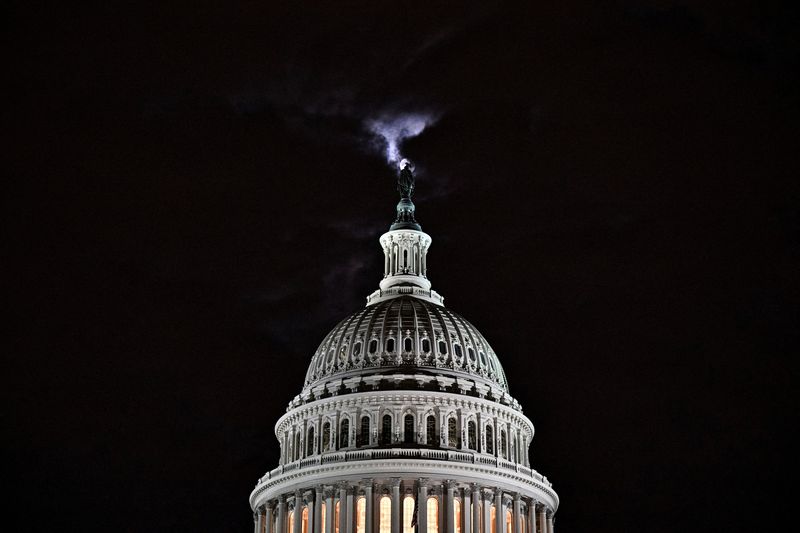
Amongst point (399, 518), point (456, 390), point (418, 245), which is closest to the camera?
point (399, 518)

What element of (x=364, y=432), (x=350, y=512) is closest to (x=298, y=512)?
(x=350, y=512)

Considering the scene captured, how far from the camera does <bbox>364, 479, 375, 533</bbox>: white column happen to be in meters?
117

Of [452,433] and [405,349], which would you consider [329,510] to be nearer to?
[452,433]

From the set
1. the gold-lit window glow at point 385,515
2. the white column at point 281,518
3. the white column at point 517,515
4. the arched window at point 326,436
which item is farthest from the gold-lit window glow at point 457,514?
the white column at point 281,518

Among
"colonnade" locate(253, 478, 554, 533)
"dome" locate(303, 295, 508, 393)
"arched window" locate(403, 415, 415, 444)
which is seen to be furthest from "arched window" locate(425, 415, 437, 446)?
"colonnade" locate(253, 478, 554, 533)

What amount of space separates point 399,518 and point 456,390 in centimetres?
1325

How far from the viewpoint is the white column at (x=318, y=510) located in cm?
11875

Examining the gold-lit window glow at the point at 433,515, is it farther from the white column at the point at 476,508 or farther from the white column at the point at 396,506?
the white column at the point at 476,508

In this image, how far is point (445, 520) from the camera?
117 meters

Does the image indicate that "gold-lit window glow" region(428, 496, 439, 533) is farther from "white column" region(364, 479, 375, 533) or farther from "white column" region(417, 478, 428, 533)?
"white column" region(364, 479, 375, 533)

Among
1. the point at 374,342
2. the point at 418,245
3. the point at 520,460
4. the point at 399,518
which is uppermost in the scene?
the point at 418,245

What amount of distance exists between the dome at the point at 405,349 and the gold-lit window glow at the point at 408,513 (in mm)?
11345

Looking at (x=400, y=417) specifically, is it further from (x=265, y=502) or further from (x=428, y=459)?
(x=265, y=502)

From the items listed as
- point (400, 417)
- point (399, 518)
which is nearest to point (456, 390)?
point (400, 417)
